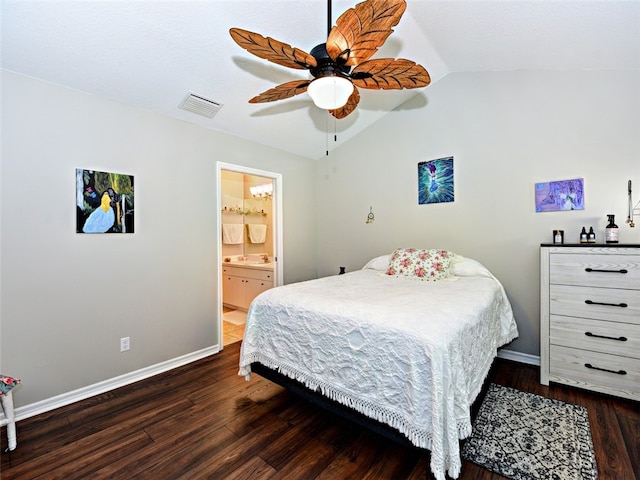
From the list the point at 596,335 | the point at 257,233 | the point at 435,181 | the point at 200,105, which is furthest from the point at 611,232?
the point at 257,233

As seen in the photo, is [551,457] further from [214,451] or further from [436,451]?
[214,451]

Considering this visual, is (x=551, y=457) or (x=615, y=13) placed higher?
(x=615, y=13)

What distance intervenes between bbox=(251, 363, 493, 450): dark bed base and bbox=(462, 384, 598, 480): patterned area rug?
0.20 metres

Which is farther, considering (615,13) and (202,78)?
(202,78)

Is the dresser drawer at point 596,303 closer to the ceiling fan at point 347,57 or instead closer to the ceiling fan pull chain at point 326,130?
the ceiling fan at point 347,57

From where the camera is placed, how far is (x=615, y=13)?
6.12 ft

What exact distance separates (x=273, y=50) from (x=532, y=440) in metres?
2.67

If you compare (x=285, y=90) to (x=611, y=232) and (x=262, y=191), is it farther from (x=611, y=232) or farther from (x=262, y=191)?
(x=262, y=191)

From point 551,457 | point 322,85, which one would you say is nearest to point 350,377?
point 551,457

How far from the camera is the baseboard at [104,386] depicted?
2.16 metres

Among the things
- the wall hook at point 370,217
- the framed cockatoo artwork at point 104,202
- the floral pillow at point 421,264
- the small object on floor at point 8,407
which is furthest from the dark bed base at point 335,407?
the wall hook at point 370,217

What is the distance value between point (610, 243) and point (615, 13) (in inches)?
60.8

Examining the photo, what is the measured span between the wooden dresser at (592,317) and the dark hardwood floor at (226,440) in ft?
0.49

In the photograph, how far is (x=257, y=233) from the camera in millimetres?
5289
